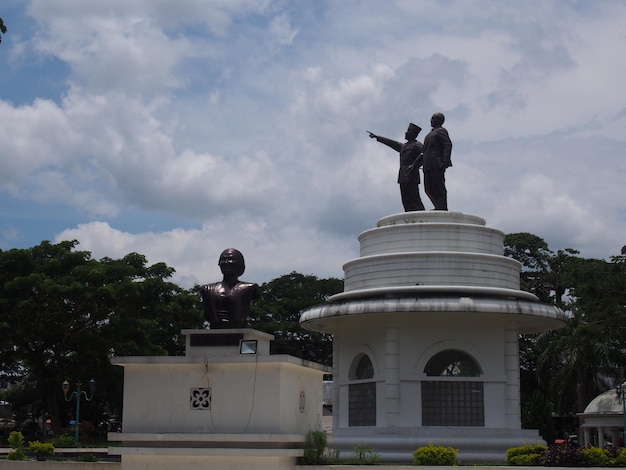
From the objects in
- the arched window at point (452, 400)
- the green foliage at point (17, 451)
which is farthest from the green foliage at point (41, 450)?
the arched window at point (452, 400)

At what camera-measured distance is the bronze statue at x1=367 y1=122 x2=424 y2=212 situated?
27.9m

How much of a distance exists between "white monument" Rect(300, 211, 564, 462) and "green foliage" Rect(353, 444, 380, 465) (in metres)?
0.68

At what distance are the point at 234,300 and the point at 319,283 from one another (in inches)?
2074

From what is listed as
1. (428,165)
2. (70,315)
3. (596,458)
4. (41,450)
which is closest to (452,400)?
(596,458)

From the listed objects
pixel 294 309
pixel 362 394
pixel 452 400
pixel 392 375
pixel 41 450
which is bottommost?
pixel 41 450

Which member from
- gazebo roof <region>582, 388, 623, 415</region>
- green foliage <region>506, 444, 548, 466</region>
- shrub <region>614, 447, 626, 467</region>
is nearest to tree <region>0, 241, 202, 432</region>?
gazebo roof <region>582, 388, 623, 415</region>

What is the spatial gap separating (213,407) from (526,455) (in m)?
7.44

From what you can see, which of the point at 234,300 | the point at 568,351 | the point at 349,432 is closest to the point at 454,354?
the point at 349,432

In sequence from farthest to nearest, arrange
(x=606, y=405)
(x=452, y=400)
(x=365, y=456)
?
(x=606, y=405) → (x=452, y=400) → (x=365, y=456)

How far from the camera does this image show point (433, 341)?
2441 cm

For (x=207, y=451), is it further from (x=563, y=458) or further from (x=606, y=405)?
(x=606, y=405)

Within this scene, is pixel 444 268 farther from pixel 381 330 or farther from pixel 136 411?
pixel 136 411

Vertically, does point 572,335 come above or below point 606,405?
above

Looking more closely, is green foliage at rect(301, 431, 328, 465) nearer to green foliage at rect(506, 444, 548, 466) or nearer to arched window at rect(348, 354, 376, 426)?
green foliage at rect(506, 444, 548, 466)
